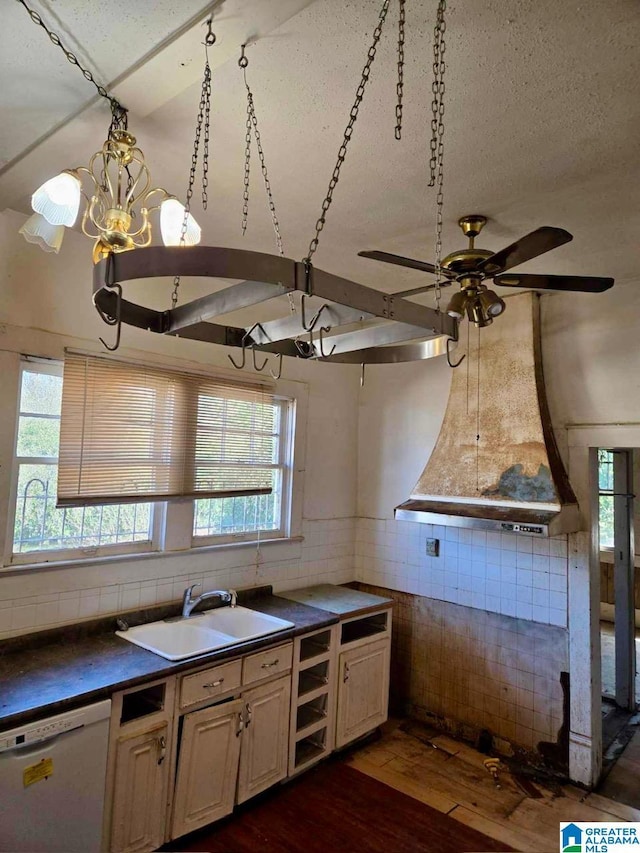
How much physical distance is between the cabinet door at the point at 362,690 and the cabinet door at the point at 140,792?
3.89 ft

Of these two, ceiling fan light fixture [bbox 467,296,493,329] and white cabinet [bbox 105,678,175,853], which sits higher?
ceiling fan light fixture [bbox 467,296,493,329]

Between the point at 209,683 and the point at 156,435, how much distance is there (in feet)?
4.15

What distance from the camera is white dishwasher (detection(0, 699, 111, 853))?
5.79 ft

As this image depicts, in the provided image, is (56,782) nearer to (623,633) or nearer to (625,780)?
(625,780)

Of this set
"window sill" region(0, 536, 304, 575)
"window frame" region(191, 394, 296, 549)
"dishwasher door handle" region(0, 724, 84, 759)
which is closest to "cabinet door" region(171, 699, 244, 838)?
"dishwasher door handle" region(0, 724, 84, 759)

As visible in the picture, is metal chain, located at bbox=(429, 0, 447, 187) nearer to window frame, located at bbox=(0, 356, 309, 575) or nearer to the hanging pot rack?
the hanging pot rack

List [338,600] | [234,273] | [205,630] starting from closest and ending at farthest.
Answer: [234,273] → [205,630] → [338,600]

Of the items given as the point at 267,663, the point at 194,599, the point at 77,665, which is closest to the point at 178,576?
the point at 194,599

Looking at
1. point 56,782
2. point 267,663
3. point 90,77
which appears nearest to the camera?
point 90,77

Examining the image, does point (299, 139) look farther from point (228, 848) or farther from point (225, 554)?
point (228, 848)

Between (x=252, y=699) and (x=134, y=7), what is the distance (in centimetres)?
268

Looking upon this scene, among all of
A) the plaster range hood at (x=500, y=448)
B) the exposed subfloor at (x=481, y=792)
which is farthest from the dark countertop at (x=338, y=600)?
the exposed subfloor at (x=481, y=792)

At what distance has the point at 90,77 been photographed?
151cm

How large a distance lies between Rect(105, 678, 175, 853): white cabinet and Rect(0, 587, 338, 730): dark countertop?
0.10 metres
